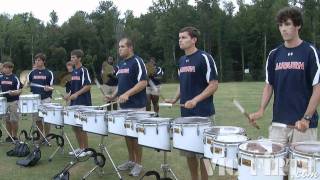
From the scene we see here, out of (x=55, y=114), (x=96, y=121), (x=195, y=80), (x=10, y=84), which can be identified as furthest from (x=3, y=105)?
(x=195, y=80)

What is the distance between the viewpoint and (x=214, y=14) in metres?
65.9

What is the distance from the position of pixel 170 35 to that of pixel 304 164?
63.9 meters

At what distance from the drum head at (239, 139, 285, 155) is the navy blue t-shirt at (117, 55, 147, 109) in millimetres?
3391

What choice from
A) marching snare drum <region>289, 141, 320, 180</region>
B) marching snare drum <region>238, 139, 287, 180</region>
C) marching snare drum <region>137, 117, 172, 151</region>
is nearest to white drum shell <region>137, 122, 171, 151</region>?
marching snare drum <region>137, 117, 172, 151</region>

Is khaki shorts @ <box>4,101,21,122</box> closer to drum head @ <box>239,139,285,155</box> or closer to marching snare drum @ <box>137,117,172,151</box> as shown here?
marching snare drum @ <box>137,117,172,151</box>

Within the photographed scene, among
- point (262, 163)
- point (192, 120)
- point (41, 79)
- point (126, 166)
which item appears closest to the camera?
point (262, 163)

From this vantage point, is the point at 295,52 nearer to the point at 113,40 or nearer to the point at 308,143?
the point at 308,143

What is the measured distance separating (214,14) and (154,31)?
461 inches

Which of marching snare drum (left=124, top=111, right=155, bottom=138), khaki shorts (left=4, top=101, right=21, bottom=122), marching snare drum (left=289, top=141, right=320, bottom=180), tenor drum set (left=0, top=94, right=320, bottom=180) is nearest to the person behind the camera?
marching snare drum (left=289, top=141, right=320, bottom=180)

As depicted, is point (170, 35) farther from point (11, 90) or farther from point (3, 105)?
point (3, 105)

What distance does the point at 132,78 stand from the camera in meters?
7.61

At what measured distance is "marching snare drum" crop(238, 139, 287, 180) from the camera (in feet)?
13.3

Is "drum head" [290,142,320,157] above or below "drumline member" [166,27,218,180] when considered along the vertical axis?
below

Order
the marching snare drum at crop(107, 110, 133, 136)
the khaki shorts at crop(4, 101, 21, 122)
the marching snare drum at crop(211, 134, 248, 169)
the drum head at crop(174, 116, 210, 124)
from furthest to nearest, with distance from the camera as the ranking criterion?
the khaki shorts at crop(4, 101, 21, 122), the marching snare drum at crop(107, 110, 133, 136), the drum head at crop(174, 116, 210, 124), the marching snare drum at crop(211, 134, 248, 169)
